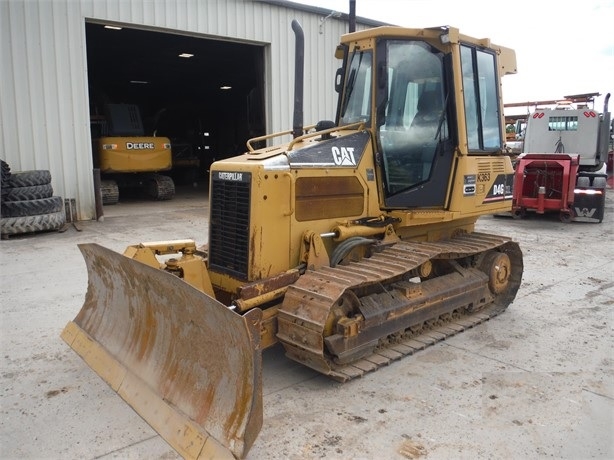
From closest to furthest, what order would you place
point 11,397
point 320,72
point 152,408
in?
point 152,408 < point 11,397 < point 320,72

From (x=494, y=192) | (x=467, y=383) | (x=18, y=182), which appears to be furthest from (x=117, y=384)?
(x=18, y=182)

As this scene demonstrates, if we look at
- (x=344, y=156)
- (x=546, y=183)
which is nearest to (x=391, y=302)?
(x=344, y=156)

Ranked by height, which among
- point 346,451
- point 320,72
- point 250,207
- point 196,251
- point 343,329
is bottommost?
point 346,451

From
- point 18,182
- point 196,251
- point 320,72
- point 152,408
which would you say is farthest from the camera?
point 320,72

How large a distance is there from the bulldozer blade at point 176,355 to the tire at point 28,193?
18.5 feet

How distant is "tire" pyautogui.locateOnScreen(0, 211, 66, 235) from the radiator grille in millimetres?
6173

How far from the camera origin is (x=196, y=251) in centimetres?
497

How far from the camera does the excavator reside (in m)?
3.31

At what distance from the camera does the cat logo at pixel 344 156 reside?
4555 millimetres

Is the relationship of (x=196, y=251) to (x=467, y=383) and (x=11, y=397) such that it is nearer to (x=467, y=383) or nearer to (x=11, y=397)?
(x=11, y=397)

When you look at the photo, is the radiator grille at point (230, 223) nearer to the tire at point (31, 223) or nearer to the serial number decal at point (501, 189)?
the serial number decal at point (501, 189)

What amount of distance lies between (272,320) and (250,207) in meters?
0.88

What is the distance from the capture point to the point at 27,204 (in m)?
9.27

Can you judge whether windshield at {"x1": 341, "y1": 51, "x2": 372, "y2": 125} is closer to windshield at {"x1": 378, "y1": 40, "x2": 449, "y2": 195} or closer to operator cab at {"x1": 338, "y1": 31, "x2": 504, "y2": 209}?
operator cab at {"x1": 338, "y1": 31, "x2": 504, "y2": 209}
